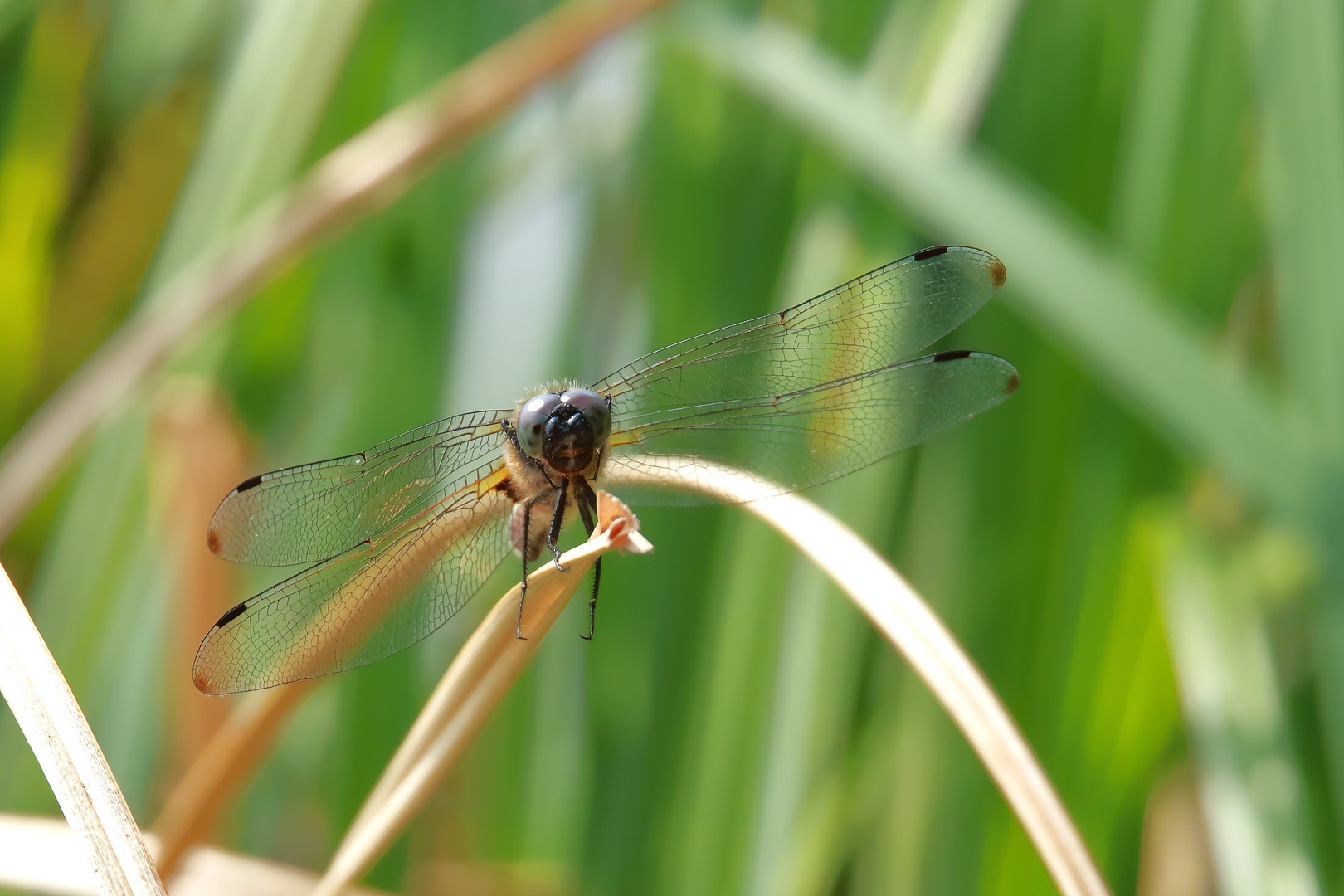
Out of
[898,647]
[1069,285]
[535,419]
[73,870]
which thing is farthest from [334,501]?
[1069,285]

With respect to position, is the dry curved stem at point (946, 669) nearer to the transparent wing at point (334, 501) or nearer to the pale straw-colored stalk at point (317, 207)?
the transparent wing at point (334, 501)

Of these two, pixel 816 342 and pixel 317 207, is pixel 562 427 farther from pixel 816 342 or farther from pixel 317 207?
pixel 317 207

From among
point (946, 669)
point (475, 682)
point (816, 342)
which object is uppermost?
point (816, 342)

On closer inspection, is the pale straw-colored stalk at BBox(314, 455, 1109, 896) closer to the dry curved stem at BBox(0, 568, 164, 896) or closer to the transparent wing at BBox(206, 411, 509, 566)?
the dry curved stem at BBox(0, 568, 164, 896)

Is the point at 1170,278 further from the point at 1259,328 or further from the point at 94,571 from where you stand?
the point at 94,571

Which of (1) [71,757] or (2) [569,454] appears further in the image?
(2) [569,454]

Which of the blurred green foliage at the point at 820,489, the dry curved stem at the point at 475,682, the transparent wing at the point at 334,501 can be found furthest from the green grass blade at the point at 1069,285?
the dry curved stem at the point at 475,682

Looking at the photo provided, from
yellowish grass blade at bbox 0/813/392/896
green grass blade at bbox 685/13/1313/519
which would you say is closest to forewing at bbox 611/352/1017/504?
green grass blade at bbox 685/13/1313/519
